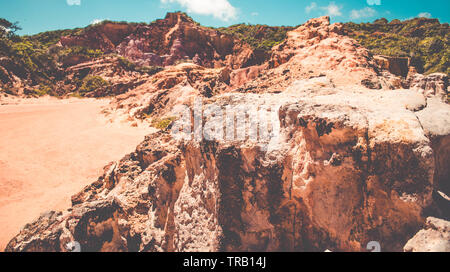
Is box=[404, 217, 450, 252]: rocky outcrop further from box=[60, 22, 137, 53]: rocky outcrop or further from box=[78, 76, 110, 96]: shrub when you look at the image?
box=[60, 22, 137, 53]: rocky outcrop

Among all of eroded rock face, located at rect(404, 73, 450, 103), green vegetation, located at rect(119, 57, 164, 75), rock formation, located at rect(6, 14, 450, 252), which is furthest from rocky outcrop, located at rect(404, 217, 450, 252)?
green vegetation, located at rect(119, 57, 164, 75)

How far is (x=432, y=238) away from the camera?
2043mm

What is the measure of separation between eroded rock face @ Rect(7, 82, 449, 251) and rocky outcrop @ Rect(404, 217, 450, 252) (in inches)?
3.7

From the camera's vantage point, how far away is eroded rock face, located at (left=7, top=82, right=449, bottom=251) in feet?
7.55

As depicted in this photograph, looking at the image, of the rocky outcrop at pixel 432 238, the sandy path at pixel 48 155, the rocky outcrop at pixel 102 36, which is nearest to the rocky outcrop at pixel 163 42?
the rocky outcrop at pixel 102 36

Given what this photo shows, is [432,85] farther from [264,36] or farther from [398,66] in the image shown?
[264,36]

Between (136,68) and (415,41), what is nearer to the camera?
(415,41)

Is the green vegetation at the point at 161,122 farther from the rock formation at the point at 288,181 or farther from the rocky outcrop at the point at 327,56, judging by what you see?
the rock formation at the point at 288,181

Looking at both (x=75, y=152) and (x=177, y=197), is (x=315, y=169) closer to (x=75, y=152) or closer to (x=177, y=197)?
(x=177, y=197)

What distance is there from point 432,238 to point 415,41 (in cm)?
3680

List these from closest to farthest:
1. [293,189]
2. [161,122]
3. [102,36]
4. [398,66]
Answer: [293,189] < [161,122] < [398,66] < [102,36]

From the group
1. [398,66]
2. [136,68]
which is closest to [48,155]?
[136,68]

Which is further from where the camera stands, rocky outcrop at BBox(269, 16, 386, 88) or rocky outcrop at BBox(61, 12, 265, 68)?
rocky outcrop at BBox(61, 12, 265, 68)

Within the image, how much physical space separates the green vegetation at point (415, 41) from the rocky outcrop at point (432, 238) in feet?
80.6
